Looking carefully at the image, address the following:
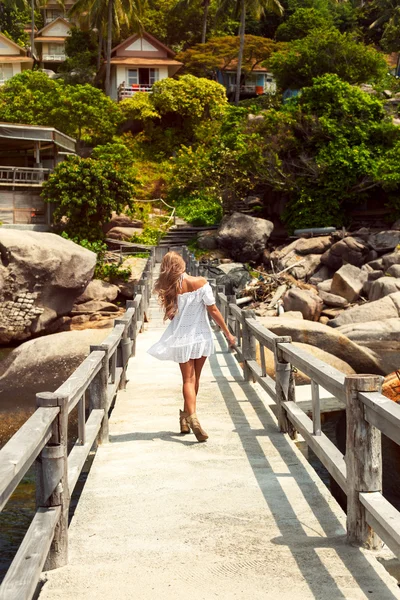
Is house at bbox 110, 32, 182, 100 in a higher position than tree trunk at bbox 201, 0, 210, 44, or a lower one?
lower

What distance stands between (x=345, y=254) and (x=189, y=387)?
23.9 m

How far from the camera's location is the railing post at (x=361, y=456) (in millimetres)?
4605

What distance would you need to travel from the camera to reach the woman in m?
7.62

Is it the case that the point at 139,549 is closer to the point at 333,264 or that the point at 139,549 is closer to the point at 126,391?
the point at 126,391

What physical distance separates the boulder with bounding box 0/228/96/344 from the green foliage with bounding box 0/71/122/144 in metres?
24.0

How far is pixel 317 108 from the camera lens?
35.7m

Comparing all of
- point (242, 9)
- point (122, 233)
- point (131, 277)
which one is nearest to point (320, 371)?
point (131, 277)

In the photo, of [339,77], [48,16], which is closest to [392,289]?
[339,77]

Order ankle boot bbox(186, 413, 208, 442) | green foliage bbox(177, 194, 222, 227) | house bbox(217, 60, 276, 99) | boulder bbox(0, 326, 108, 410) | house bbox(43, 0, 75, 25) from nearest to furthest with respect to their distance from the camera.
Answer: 1. ankle boot bbox(186, 413, 208, 442)
2. boulder bbox(0, 326, 108, 410)
3. green foliage bbox(177, 194, 222, 227)
4. house bbox(217, 60, 276, 99)
5. house bbox(43, 0, 75, 25)

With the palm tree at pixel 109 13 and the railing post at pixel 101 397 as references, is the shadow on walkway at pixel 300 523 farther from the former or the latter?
the palm tree at pixel 109 13

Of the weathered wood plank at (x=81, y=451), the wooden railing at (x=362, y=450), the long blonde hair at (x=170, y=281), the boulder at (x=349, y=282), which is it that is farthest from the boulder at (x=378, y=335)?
the wooden railing at (x=362, y=450)

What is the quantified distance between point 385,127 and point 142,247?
12.2 m

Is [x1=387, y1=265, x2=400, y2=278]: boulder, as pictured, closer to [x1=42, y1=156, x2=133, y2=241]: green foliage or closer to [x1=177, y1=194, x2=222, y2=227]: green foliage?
[x1=42, y1=156, x2=133, y2=241]: green foliage

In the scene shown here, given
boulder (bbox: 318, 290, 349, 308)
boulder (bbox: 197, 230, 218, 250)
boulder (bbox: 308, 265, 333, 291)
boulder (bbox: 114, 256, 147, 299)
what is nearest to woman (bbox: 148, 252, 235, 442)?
boulder (bbox: 318, 290, 349, 308)
